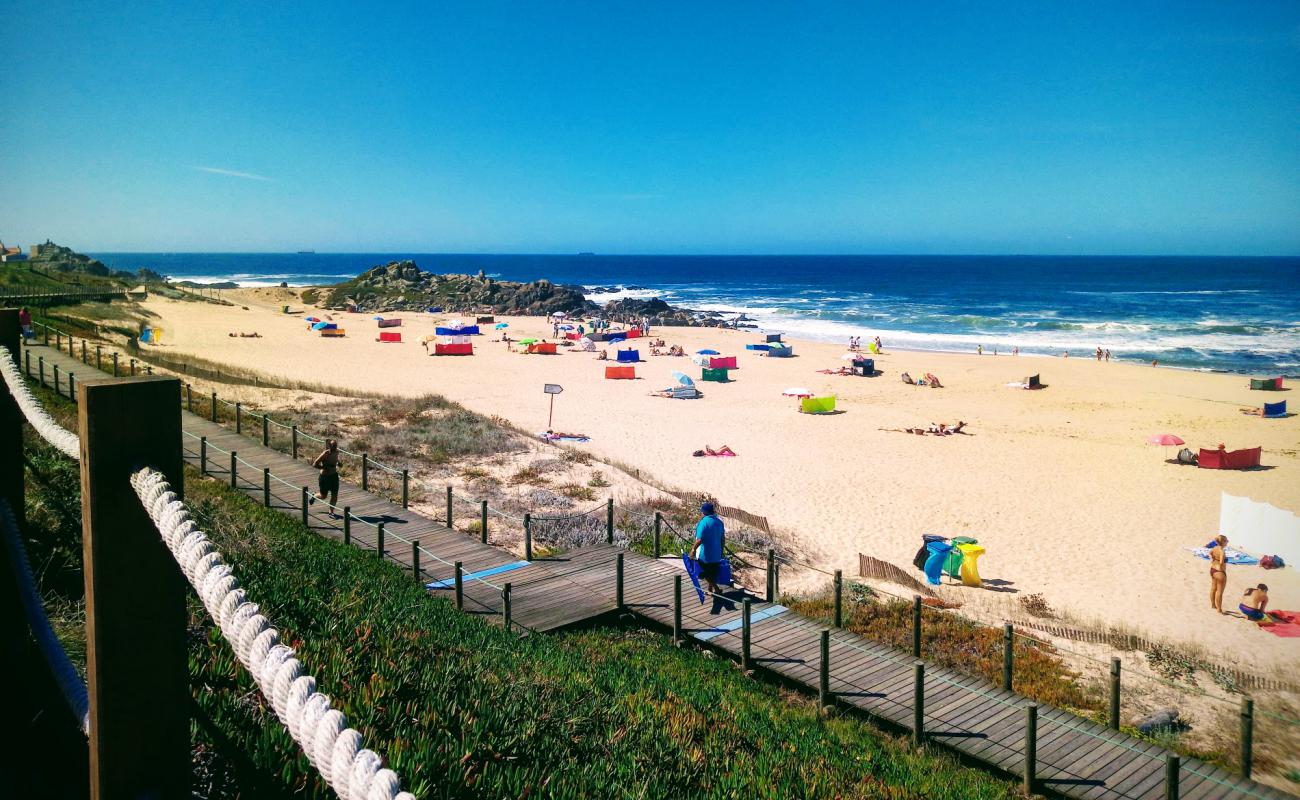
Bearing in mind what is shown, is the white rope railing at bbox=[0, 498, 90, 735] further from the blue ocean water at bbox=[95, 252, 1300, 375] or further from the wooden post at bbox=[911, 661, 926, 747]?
the blue ocean water at bbox=[95, 252, 1300, 375]

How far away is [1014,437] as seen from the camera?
27.8 m

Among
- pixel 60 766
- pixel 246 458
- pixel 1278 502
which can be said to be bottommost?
pixel 1278 502

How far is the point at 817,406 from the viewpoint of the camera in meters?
31.1

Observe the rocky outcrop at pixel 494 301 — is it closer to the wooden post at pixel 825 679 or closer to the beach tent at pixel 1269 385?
the beach tent at pixel 1269 385

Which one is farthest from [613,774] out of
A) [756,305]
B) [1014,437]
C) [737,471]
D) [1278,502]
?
[756,305]

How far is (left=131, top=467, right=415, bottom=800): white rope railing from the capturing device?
1.57 metres

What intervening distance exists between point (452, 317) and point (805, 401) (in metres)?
46.1

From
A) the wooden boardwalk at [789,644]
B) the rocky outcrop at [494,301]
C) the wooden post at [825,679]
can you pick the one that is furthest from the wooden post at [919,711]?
the rocky outcrop at [494,301]

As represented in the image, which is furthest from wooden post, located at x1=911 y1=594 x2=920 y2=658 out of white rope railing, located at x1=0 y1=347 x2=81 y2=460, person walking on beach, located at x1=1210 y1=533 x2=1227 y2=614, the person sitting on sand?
white rope railing, located at x1=0 y1=347 x2=81 y2=460

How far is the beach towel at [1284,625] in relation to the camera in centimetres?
1281

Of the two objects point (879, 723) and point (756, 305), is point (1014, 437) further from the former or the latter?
point (756, 305)

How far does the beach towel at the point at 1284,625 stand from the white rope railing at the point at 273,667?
50.7ft

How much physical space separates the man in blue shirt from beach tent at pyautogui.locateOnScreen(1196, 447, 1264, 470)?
19602 mm

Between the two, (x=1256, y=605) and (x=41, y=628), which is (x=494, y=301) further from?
(x=41, y=628)
